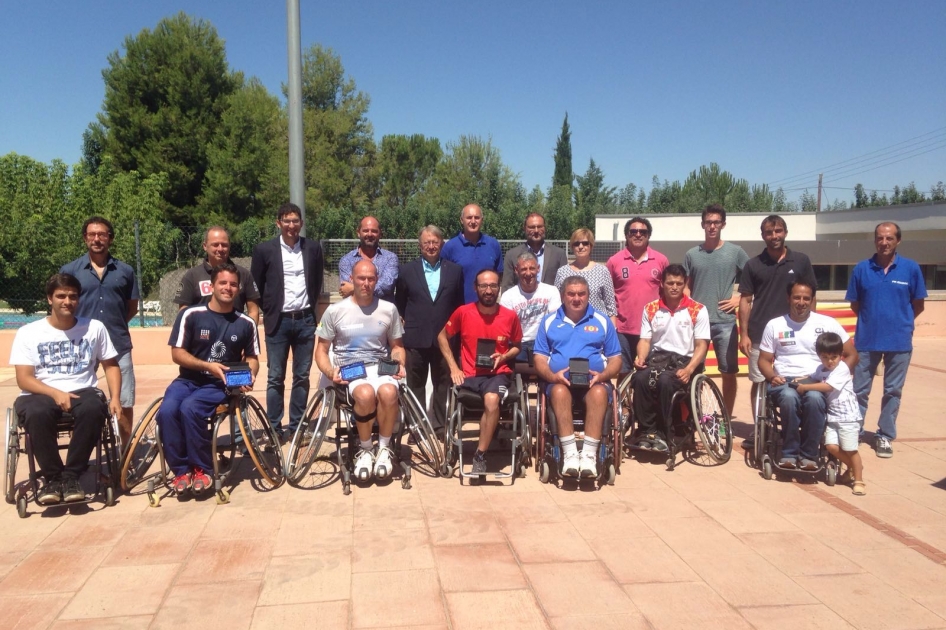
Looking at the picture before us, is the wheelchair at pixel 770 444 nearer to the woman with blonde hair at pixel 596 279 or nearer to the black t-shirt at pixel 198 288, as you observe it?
the woman with blonde hair at pixel 596 279

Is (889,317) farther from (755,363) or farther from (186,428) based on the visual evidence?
(186,428)

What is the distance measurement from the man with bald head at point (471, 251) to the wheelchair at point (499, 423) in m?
1.03

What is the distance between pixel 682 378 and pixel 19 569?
12.6 ft

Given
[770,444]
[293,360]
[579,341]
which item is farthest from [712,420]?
[293,360]

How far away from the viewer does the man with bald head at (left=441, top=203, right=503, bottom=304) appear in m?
5.30

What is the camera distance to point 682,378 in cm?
466

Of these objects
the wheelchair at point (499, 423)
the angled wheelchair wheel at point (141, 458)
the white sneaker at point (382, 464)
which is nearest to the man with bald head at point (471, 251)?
the wheelchair at point (499, 423)

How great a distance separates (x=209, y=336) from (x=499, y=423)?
1.89 metres

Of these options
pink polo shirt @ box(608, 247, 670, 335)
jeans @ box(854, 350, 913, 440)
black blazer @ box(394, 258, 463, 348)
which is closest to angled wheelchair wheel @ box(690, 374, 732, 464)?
pink polo shirt @ box(608, 247, 670, 335)

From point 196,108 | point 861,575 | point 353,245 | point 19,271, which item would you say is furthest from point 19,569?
point 196,108

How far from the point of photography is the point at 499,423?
4523mm

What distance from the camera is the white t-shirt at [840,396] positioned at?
14.1 feet

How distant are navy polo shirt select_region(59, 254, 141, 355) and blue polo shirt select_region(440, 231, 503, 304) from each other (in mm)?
2256

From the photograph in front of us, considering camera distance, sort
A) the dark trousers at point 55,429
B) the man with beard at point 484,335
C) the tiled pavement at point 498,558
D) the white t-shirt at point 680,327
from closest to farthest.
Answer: the tiled pavement at point 498,558 → the dark trousers at point 55,429 → the man with beard at point 484,335 → the white t-shirt at point 680,327
